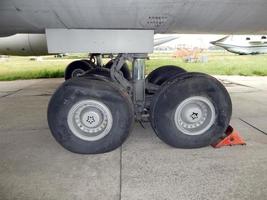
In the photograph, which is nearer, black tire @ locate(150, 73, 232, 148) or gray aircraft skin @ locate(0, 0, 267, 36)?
gray aircraft skin @ locate(0, 0, 267, 36)

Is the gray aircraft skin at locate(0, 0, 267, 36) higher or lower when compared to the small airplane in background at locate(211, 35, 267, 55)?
higher

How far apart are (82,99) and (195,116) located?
1.03 meters

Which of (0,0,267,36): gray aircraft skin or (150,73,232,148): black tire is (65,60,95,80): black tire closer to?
(0,0,267,36): gray aircraft skin

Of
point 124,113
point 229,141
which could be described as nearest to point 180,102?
point 124,113

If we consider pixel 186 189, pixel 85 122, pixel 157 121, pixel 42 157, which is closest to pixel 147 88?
pixel 157 121

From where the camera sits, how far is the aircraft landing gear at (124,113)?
7.95 feet

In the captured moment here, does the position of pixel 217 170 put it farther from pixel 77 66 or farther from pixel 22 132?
pixel 77 66

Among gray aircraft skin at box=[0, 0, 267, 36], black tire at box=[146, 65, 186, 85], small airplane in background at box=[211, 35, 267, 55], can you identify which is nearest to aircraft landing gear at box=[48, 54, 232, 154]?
gray aircraft skin at box=[0, 0, 267, 36]

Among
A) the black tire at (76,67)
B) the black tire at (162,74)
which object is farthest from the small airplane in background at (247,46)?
the black tire at (162,74)

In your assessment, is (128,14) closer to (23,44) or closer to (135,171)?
(135,171)

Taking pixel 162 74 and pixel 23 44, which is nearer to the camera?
pixel 162 74

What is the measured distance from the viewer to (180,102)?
8.22 feet

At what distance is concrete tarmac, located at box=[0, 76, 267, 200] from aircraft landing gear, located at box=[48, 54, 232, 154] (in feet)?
0.42

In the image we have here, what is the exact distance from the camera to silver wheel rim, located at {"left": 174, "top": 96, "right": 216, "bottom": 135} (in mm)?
2539
